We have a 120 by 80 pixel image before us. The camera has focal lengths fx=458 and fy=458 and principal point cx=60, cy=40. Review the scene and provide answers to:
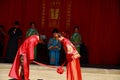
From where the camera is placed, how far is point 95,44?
17.2 meters

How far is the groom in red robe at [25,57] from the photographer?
39.6 feet

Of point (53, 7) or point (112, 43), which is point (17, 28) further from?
point (112, 43)

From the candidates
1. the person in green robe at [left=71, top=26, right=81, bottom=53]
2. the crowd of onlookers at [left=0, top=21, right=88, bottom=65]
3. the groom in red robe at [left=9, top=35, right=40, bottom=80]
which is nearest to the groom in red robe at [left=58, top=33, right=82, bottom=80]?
the groom in red robe at [left=9, top=35, right=40, bottom=80]

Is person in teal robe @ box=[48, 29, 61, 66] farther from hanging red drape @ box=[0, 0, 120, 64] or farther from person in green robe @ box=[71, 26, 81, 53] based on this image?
hanging red drape @ box=[0, 0, 120, 64]

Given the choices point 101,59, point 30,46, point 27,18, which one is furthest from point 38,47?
point 30,46

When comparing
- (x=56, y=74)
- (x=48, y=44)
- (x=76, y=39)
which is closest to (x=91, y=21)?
(x=76, y=39)

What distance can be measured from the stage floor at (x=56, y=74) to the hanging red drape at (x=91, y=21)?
2315 millimetres

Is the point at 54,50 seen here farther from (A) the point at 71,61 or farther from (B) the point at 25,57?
(A) the point at 71,61

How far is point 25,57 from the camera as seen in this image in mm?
12172

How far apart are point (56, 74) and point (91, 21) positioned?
3594 mm

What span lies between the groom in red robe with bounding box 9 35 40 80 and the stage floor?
1.20 metres

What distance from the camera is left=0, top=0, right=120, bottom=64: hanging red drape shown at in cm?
1720

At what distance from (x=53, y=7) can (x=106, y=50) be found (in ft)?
8.49

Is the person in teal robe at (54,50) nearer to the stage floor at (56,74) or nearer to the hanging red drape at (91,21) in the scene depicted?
the stage floor at (56,74)
